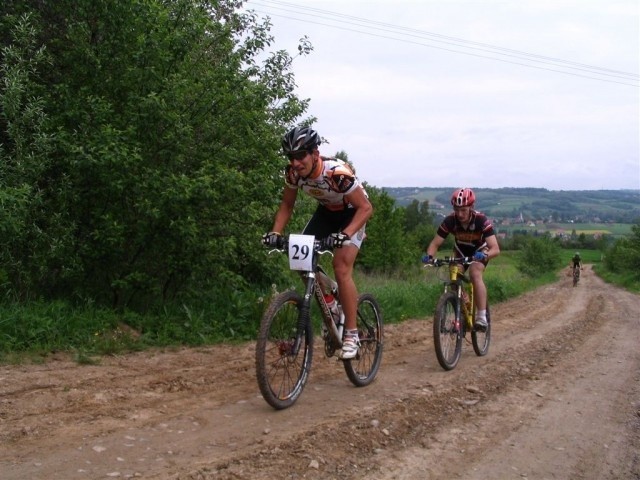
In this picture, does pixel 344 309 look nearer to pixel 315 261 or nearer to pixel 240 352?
pixel 315 261

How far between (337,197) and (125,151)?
257 cm

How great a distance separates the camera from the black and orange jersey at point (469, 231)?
7422 millimetres

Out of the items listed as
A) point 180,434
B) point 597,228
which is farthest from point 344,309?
point 597,228

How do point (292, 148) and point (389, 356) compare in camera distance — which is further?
point (389, 356)

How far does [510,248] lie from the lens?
3917 inches

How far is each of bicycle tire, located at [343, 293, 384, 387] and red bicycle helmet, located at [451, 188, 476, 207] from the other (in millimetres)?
1900

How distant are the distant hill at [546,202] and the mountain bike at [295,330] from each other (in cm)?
9247

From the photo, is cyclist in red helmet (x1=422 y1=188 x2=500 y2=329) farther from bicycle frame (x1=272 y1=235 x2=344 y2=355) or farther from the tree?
the tree

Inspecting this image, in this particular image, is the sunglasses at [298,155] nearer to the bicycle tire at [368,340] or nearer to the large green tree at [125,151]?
the bicycle tire at [368,340]

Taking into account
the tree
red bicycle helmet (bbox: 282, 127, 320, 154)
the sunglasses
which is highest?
red bicycle helmet (bbox: 282, 127, 320, 154)

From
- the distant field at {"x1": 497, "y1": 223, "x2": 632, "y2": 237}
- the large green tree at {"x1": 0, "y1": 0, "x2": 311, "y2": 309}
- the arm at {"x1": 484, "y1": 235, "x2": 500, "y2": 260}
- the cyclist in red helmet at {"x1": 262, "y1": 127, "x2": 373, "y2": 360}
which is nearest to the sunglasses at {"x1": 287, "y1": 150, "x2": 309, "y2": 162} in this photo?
the cyclist in red helmet at {"x1": 262, "y1": 127, "x2": 373, "y2": 360}

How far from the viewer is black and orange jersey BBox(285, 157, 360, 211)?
508cm

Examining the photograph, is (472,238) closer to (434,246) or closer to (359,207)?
(434,246)

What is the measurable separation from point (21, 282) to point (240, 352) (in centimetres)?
261
